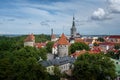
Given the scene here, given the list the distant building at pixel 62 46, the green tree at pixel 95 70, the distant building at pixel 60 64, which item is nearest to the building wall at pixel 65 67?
the distant building at pixel 60 64

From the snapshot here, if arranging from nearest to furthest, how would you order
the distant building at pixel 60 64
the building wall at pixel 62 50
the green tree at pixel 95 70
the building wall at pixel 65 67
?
the green tree at pixel 95 70, the distant building at pixel 60 64, the building wall at pixel 65 67, the building wall at pixel 62 50

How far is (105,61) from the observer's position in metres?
44.5

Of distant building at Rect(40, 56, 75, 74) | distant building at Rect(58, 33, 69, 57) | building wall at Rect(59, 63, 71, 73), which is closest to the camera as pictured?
distant building at Rect(40, 56, 75, 74)

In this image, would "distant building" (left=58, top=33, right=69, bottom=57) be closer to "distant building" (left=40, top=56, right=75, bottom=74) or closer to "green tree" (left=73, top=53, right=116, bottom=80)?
"distant building" (left=40, top=56, right=75, bottom=74)

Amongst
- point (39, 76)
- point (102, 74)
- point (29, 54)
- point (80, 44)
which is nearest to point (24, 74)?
point (39, 76)

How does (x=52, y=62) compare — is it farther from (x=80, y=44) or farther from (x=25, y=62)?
(x=80, y=44)

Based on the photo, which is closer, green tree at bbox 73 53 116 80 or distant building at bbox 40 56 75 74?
green tree at bbox 73 53 116 80

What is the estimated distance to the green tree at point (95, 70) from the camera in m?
42.8

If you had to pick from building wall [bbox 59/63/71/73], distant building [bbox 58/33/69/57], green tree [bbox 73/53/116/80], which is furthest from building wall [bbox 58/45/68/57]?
green tree [bbox 73/53/116/80]

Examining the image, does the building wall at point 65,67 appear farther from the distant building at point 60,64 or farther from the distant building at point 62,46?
the distant building at point 62,46

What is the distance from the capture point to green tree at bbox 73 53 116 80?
42.8 m

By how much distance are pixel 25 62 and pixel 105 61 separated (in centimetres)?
1205

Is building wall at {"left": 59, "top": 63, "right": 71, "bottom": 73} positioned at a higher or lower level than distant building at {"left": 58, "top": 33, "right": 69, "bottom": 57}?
lower

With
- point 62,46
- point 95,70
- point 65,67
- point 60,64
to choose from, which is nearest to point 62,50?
point 62,46
